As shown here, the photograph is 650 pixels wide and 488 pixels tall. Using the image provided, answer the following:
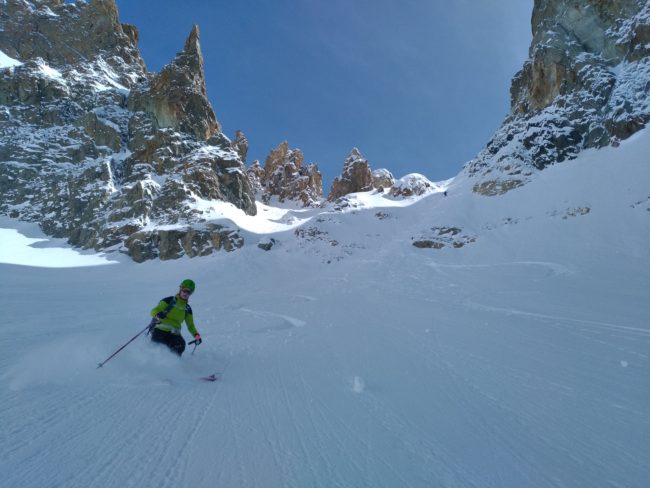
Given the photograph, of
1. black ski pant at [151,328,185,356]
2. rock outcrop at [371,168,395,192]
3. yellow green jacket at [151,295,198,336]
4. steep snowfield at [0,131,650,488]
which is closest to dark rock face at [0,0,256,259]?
rock outcrop at [371,168,395,192]

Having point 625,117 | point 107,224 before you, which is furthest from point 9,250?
point 625,117

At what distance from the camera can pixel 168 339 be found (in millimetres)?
6059

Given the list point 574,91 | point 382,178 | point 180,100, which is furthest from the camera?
point 382,178

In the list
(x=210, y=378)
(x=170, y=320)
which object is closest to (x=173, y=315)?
(x=170, y=320)

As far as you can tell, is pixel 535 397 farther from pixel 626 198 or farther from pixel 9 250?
pixel 9 250

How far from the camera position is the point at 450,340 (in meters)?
7.72

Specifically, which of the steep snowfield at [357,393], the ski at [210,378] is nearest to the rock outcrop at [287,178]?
the steep snowfield at [357,393]

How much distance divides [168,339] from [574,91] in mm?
45970

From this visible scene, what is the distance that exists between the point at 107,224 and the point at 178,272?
20.7 meters

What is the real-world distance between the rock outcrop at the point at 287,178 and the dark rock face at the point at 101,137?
28258 millimetres

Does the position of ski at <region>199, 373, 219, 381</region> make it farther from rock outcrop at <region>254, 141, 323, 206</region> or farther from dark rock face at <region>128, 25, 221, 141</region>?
rock outcrop at <region>254, 141, 323, 206</region>

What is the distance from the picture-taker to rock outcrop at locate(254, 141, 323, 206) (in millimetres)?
91438

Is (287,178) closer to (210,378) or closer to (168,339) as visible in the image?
(168,339)

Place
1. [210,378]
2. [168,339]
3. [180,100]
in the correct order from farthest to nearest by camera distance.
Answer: [180,100] < [168,339] < [210,378]
